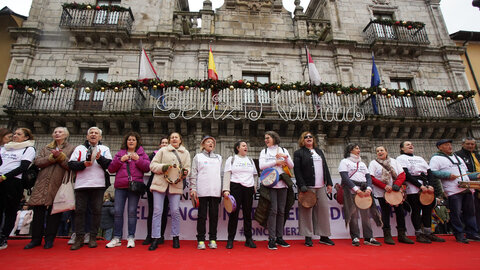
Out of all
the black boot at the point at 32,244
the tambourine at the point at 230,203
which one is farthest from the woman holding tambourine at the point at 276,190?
the black boot at the point at 32,244

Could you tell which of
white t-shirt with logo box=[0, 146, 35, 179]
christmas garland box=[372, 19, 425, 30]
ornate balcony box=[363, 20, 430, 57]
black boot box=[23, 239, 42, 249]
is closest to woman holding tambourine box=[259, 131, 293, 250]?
black boot box=[23, 239, 42, 249]

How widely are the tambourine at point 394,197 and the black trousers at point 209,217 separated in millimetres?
2897

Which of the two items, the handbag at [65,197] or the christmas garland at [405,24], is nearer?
the handbag at [65,197]

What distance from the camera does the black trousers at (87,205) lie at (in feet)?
11.8

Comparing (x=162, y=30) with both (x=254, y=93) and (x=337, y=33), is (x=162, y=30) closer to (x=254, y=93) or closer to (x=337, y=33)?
(x=254, y=93)

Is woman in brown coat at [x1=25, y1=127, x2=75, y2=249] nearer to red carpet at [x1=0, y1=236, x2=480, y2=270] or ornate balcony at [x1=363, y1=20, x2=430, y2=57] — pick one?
red carpet at [x1=0, y1=236, x2=480, y2=270]

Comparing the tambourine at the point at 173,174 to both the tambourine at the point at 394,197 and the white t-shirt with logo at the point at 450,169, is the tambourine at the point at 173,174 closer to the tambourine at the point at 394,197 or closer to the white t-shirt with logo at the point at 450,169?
the tambourine at the point at 394,197

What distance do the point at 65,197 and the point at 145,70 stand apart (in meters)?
7.21

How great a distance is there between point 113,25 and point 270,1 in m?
7.68

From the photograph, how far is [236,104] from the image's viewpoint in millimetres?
9906

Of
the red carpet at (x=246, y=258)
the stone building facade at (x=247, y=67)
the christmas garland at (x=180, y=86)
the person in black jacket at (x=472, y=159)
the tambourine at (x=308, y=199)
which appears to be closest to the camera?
the red carpet at (x=246, y=258)

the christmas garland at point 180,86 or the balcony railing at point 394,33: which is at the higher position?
the balcony railing at point 394,33

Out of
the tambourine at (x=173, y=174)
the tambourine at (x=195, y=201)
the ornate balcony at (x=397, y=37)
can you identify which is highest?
the ornate balcony at (x=397, y=37)

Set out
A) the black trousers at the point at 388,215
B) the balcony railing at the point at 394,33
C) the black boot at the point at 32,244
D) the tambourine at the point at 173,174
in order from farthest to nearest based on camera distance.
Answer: the balcony railing at the point at 394,33 → the black trousers at the point at 388,215 → the tambourine at the point at 173,174 → the black boot at the point at 32,244
